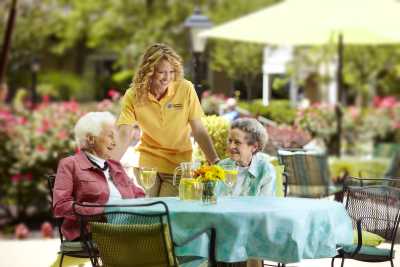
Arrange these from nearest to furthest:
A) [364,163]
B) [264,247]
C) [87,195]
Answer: [264,247], [87,195], [364,163]

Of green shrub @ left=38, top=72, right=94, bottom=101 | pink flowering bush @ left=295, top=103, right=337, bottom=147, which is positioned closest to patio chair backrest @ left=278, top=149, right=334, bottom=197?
pink flowering bush @ left=295, top=103, right=337, bottom=147

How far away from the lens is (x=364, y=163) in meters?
19.2

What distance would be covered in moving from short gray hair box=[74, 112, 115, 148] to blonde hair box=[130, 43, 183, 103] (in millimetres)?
987

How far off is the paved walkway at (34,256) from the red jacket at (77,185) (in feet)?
11.2

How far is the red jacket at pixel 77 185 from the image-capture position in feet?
22.3

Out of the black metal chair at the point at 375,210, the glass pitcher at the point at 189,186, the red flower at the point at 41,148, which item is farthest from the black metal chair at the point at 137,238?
the red flower at the point at 41,148

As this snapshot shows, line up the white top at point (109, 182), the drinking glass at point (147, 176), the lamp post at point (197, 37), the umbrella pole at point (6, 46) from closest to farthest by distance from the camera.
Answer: the white top at point (109, 182) → the drinking glass at point (147, 176) → the umbrella pole at point (6, 46) → the lamp post at point (197, 37)

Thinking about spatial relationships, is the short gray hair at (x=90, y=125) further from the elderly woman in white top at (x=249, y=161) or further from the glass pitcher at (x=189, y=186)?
the elderly woman in white top at (x=249, y=161)

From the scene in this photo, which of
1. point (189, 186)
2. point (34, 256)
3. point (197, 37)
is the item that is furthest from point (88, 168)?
point (197, 37)

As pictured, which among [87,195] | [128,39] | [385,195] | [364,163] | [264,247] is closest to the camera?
[264,247]

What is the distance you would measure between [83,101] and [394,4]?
2568 cm

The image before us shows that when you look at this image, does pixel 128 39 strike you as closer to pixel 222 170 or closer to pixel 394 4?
pixel 394 4

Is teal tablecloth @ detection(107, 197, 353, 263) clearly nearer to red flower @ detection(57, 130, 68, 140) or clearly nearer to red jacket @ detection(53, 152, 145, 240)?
red jacket @ detection(53, 152, 145, 240)

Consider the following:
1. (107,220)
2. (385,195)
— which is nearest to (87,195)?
(107,220)
